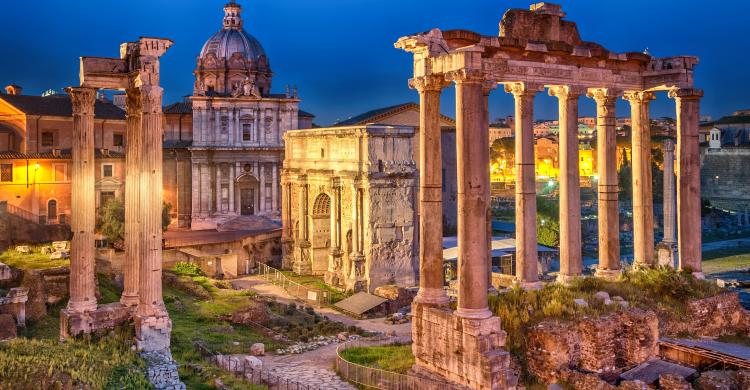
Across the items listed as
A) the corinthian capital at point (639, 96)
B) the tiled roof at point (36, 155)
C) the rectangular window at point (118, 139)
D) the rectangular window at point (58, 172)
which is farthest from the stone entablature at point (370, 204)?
the rectangular window at point (118, 139)

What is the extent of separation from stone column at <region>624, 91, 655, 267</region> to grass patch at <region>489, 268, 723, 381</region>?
3.44 feet

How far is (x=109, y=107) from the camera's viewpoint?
185ft

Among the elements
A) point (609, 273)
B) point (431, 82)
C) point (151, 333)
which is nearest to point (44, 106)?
point (151, 333)

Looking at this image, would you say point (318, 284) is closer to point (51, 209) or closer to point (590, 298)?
point (51, 209)

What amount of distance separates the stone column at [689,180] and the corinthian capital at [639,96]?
56 centimetres

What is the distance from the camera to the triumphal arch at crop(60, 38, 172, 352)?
20.0 metres

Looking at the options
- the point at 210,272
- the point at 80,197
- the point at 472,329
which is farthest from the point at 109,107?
the point at 472,329

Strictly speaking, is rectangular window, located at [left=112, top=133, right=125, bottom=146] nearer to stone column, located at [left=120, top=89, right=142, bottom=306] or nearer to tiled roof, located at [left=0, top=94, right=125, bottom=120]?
tiled roof, located at [left=0, top=94, right=125, bottom=120]

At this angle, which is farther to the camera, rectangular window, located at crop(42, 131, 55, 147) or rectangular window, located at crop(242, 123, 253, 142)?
rectangular window, located at crop(242, 123, 253, 142)

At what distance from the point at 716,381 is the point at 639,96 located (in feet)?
29.4

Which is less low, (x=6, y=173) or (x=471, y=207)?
(x=6, y=173)

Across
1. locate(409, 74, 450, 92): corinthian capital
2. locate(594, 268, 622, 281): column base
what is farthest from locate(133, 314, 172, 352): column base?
locate(594, 268, 622, 281): column base

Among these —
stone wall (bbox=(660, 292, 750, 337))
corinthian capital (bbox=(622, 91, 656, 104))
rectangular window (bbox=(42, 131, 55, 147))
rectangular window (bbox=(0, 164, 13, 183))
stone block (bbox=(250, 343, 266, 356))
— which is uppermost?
rectangular window (bbox=(42, 131, 55, 147))

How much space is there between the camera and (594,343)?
17047 mm
